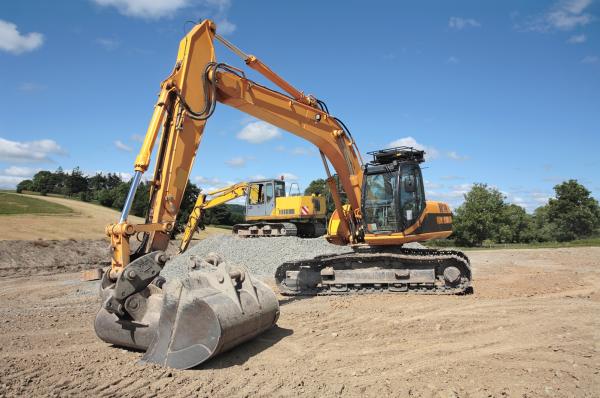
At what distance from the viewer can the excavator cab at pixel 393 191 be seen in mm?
9812

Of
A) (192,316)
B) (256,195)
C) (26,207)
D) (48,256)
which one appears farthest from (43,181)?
(192,316)

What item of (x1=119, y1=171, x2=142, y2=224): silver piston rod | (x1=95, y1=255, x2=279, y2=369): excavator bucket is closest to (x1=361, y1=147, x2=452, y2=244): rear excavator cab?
(x1=95, y1=255, x2=279, y2=369): excavator bucket

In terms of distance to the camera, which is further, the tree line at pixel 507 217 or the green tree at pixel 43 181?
the green tree at pixel 43 181

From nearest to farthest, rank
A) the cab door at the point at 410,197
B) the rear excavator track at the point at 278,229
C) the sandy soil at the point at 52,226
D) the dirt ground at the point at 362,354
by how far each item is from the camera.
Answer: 1. the dirt ground at the point at 362,354
2. the cab door at the point at 410,197
3. the rear excavator track at the point at 278,229
4. the sandy soil at the point at 52,226

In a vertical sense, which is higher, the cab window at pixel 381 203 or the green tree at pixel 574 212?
A: the green tree at pixel 574 212

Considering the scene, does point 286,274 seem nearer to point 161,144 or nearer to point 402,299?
point 402,299

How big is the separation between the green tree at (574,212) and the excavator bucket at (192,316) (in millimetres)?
53132

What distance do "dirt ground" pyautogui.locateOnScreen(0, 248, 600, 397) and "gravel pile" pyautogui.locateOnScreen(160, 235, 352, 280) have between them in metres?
7.14

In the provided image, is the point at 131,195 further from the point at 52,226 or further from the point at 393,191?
the point at 52,226

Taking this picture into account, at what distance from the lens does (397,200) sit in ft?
32.1

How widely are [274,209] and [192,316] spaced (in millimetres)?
17925

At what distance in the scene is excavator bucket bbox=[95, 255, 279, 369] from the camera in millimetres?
4637

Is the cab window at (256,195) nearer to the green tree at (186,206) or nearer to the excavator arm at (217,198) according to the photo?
the excavator arm at (217,198)

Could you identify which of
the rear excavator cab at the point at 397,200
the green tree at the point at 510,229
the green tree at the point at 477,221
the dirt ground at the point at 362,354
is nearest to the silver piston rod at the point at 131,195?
Answer: the dirt ground at the point at 362,354
